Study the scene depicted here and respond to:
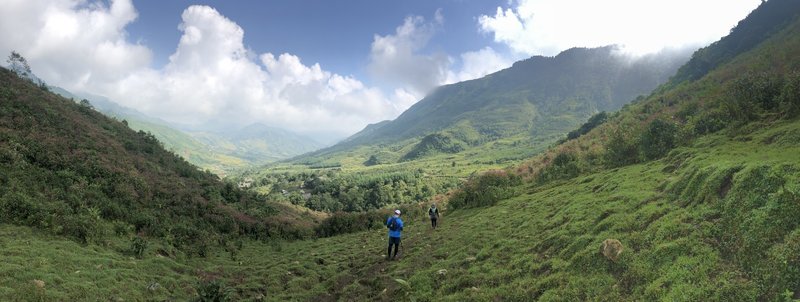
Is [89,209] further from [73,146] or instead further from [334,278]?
[334,278]

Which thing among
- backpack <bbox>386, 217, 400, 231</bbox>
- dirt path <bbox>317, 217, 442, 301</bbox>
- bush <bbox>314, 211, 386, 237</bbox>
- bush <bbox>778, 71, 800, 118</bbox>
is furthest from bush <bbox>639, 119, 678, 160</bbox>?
bush <bbox>314, 211, 386, 237</bbox>

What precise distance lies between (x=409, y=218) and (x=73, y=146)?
43428mm

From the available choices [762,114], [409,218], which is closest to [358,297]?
[409,218]

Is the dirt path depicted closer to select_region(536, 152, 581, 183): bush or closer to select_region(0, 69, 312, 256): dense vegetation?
select_region(0, 69, 312, 256): dense vegetation

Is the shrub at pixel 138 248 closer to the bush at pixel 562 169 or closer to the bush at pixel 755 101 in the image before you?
the bush at pixel 562 169

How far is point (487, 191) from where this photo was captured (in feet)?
167

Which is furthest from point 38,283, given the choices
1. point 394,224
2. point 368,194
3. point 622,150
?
point 368,194

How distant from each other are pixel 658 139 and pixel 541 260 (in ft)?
112

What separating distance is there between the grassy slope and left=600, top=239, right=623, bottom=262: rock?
335 mm

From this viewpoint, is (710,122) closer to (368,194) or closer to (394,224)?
(394,224)

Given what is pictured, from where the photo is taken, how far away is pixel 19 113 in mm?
43844

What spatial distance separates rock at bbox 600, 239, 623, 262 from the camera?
16.4m

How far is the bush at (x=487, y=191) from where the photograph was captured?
49.5 meters

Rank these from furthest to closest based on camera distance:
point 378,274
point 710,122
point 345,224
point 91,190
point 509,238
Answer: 1. point 345,224
2. point 710,122
3. point 91,190
4. point 509,238
5. point 378,274
